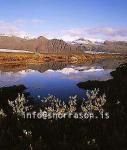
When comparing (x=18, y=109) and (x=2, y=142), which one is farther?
(x=18, y=109)

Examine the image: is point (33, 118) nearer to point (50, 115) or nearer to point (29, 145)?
point (50, 115)

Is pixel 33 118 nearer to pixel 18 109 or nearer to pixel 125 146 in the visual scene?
pixel 18 109

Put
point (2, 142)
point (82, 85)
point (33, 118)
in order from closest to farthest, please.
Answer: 1. point (2, 142)
2. point (33, 118)
3. point (82, 85)

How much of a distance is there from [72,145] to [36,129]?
3.47 m

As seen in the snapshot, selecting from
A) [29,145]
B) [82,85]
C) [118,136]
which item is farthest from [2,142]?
[82,85]

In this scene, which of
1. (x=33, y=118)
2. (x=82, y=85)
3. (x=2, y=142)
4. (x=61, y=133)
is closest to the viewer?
(x=2, y=142)

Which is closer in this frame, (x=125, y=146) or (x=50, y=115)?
(x=125, y=146)

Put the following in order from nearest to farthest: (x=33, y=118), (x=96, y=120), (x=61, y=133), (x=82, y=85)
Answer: (x=61, y=133)
(x=96, y=120)
(x=33, y=118)
(x=82, y=85)

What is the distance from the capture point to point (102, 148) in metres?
15.7

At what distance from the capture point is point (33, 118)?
21.5 metres

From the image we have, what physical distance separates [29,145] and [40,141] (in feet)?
1.82

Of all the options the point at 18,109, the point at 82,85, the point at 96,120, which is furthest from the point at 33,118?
the point at 82,85

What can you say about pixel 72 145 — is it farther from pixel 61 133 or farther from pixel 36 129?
pixel 36 129

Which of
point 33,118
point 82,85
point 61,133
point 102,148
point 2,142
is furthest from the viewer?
point 82,85
